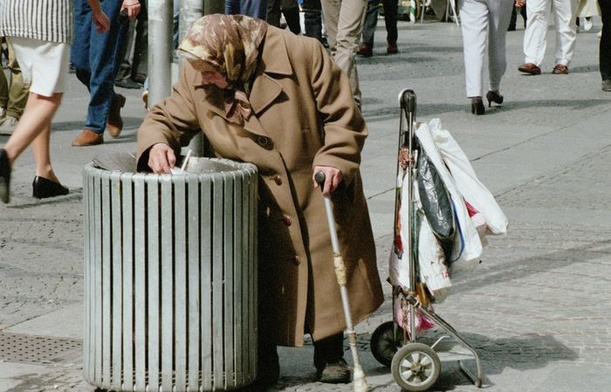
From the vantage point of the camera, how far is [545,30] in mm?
15492

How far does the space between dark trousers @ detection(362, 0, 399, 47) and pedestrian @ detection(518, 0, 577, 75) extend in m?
2.36

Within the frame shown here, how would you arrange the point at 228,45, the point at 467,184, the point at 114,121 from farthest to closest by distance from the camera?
the point at 114,121, the point at 467,184, the point at 228,45

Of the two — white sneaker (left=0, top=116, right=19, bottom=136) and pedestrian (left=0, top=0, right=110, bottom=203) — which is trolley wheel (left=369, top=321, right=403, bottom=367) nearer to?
pedestrian (left=0, top=0, right=110, bottom=203)

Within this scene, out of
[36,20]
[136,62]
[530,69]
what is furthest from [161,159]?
[530,69]

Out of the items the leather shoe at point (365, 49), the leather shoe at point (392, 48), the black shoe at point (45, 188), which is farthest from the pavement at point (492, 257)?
the leather shoe at point (392, 48)

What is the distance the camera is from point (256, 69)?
15.7 feet

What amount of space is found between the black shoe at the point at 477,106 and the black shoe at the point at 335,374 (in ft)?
23.7

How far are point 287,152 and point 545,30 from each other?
11.2 meters

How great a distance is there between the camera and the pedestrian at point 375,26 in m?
17.3

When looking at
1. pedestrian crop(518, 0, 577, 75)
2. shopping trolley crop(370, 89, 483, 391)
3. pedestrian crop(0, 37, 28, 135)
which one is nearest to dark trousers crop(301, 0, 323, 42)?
pedestrian crop(518, 0, 577, 75)

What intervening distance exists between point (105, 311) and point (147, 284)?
0.20 m

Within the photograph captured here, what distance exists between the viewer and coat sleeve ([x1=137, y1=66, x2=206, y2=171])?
482 cm

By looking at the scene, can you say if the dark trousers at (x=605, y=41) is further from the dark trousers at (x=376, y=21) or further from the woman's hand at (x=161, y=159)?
the woman's hand at (x=161, y=159)

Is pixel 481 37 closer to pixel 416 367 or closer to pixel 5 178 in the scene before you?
pixel 5 178
